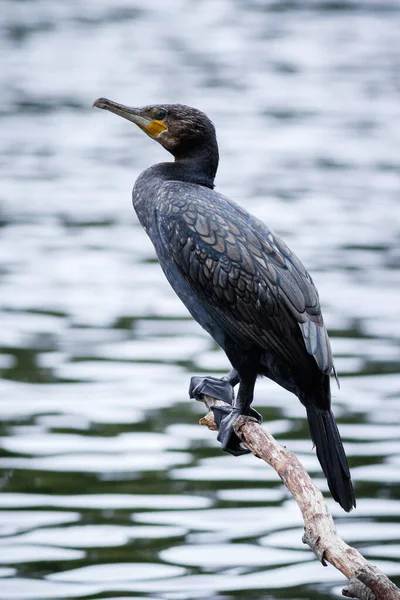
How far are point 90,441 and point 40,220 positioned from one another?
5225 mm

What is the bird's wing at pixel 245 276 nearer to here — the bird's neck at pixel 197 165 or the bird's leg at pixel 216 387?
the bird's neck at pixel 197 165

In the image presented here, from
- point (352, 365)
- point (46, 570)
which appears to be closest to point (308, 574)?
→ point (46, 570)

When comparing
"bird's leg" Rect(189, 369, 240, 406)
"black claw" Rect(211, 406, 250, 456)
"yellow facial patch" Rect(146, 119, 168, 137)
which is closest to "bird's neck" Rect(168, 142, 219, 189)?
"yellow facial patch" Rect(146, 119, 168, 137)

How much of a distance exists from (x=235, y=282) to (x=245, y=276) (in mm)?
40

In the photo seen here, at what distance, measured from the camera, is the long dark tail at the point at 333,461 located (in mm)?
4551

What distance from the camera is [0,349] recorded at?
367 inches

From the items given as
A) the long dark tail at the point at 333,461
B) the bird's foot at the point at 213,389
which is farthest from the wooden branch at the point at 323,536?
the bird's foot at the point at 213,389

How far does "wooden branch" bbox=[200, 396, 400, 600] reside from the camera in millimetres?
3713

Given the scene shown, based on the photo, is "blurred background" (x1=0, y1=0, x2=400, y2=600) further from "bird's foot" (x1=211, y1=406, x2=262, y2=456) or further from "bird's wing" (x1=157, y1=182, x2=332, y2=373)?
"bird's wing" (x1=157, y1=182, x2=332, y2=373)

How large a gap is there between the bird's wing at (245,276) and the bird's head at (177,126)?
24 cm

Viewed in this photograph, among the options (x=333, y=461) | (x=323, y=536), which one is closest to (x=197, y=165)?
(x=333, y=461)

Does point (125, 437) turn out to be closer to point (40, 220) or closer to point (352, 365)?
point (352, 365)

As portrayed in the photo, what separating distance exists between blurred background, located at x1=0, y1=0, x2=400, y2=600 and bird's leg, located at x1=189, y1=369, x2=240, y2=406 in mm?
1313

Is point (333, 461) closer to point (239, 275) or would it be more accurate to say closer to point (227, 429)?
point (227, 429)
